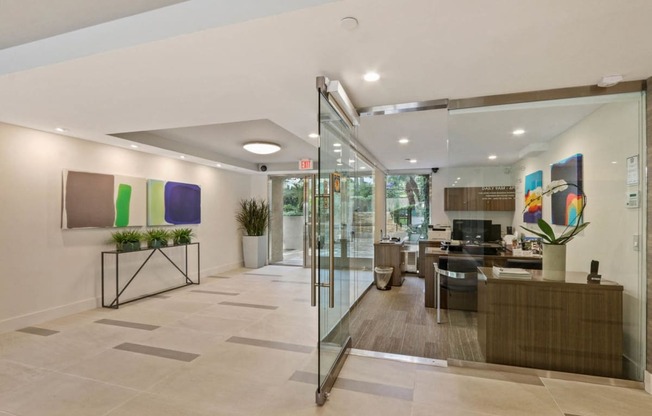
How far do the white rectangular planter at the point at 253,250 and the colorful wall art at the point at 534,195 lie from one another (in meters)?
6.19

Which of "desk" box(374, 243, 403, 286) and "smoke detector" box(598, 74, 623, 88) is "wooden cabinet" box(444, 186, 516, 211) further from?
"desk" box(374, 243, 403, 286)

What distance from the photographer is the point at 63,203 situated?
175 inches

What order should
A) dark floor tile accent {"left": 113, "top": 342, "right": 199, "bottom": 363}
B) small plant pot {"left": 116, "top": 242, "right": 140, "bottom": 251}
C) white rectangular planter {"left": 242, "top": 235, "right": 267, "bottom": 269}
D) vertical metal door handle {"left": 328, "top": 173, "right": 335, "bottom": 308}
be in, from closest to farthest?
vertical metal door handle {"left": 328, "top": 173, "right": 335, "bottom": 308}
dark floor tile accent {"left": 113, "top": 342, "right": 199, "bottom": 363}
small plant pot {"left": 116, "top": 242, "right": 140, "bottom": 251}
white rectangular planter {"left": 242, "top": 235, "right": 267, "bottom": 269}

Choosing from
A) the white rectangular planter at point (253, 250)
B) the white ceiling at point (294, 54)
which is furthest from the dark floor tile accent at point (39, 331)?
the white rectangular planter at point (253, 250)

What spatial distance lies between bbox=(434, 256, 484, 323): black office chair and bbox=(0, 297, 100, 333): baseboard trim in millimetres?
5053

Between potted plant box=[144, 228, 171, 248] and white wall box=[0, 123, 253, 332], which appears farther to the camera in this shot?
potted plant box=[144, 228, 171, 248]

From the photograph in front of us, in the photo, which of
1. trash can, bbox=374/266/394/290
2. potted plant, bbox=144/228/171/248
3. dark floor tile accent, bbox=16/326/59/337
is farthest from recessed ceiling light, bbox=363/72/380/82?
potted plant, bbox=144/228/171/248

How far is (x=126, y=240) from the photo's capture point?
510cm

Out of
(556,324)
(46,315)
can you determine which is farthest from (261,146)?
(556,324)

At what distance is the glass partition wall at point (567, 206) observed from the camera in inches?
109

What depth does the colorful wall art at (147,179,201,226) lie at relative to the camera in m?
5.86

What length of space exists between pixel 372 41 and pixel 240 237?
7.23m

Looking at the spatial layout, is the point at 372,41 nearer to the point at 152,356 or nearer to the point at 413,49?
the point at 413,49

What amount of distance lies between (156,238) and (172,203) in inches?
36.4
